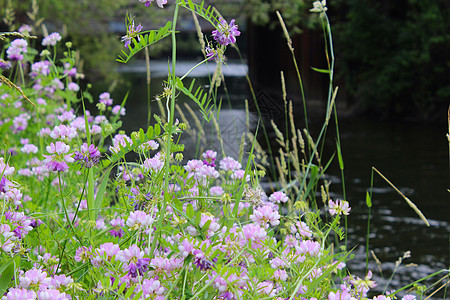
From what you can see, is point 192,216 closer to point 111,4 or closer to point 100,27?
point 111,4

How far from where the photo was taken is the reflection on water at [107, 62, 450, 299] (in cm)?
414

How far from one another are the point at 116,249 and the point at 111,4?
49.4ft

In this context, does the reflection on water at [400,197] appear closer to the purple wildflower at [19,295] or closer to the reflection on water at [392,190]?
the reflection on water at [392,190]

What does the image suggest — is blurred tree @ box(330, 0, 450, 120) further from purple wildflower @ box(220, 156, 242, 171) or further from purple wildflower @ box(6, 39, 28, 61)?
purple wildflower @ box(220, 156, 242, 171)

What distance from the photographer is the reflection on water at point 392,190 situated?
4.14 m

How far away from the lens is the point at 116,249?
1.17 metres

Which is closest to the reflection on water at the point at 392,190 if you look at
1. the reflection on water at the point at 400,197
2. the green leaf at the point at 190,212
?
the reflection on water at the point at 400,197

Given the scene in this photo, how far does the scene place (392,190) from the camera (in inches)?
242

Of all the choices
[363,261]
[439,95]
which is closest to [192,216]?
[363,261]

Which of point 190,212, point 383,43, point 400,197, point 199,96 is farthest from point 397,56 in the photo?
point 190,212

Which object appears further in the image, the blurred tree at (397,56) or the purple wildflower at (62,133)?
the blurred tree at (397,56)

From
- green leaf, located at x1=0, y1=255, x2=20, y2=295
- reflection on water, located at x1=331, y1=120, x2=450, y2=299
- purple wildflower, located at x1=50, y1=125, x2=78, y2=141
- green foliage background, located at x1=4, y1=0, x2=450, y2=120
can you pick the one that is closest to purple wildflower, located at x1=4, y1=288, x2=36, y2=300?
green leaf, located at x1=0, y1=255, x2=20, y2=295

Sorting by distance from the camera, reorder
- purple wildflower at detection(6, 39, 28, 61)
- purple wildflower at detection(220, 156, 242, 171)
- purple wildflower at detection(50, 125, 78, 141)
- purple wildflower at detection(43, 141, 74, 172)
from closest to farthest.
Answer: purple wildflower at detection(43, 141, 74, 172) < purple wildflower at detection(50, 125, 78, 141) < purple wildflower at detection(220, 156, 242, 171) < purple wildflower at detection(6, 39, 28, 61)

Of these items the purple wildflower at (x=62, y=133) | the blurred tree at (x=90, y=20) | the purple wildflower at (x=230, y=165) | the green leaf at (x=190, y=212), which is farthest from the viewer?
the blurred tree at (x=90, y=20)
